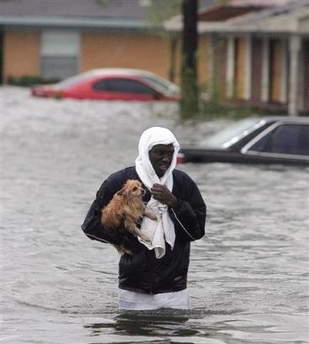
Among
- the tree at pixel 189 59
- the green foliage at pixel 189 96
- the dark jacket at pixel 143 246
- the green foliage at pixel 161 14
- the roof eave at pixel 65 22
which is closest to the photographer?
the dark jacket at pixel 143 246

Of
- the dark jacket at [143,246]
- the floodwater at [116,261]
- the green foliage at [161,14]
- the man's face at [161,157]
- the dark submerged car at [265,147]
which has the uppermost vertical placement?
the green foliage at [161,14]

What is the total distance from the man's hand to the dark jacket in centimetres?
16

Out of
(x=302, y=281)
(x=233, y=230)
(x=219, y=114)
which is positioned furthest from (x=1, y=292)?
(x=219, y=114)

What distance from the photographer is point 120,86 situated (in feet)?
151

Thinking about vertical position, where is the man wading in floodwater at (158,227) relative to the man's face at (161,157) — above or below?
below

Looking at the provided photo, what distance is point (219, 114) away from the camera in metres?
34.5

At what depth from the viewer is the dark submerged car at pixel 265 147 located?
68.1 ft

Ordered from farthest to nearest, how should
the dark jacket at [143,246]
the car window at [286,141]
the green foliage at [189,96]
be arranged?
the green foliage at [189,96] < the car window at [286,141] < the dark jacket at [143,246]

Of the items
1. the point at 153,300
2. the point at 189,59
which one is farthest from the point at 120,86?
the point at 153,300

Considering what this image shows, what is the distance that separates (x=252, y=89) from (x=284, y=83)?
10.4ft

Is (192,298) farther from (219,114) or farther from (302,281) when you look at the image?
(219,114)

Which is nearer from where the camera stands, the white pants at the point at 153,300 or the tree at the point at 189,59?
the white pants at the point at 153,300

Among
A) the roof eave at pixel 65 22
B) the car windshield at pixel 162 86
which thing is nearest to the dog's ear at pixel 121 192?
the car windshield at pixel 162 86

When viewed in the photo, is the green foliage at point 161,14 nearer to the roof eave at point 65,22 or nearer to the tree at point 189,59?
the tree at point 189,59
